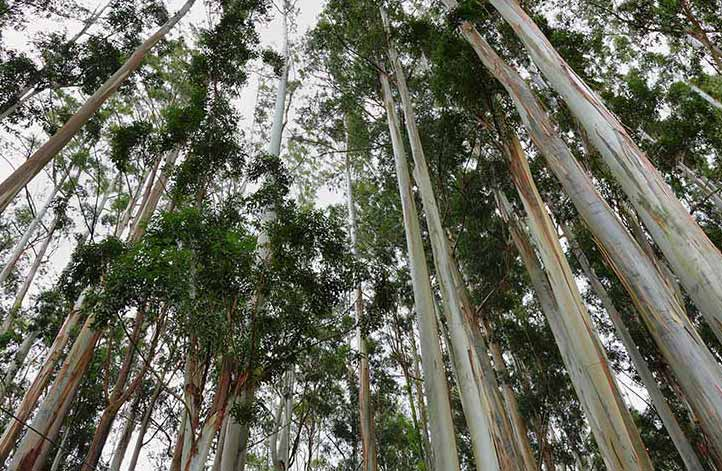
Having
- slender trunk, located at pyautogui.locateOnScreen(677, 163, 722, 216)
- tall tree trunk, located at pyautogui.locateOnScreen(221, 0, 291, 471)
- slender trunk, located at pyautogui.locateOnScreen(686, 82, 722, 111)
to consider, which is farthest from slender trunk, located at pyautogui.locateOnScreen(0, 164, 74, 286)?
slender trunk, located at pyautogui.locateOnScreen(686, 82, 722, 111)

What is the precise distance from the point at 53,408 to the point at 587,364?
555cm

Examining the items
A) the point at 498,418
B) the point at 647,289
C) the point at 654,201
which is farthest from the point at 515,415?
the point at 654,201

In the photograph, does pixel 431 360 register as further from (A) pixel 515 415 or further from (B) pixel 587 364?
(A) pixel 515 415

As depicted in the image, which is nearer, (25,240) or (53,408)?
(53,408)

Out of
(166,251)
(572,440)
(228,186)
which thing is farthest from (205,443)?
(572,440)

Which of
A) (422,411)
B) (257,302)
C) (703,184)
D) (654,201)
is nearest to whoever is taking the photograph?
(654,201)

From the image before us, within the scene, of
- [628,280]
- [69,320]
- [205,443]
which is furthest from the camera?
[69,320]

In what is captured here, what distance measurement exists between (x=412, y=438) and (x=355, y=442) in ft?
6.95

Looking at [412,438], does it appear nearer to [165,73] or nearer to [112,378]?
[112,378]

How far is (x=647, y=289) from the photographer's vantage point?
2.63 m

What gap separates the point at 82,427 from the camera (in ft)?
26.7

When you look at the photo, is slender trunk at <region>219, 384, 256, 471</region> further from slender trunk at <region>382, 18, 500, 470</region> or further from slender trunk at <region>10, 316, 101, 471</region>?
slender trunk at <region>382, 18, 500, 470</region>

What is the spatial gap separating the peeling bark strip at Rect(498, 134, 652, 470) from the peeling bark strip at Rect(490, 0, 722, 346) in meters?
0.93

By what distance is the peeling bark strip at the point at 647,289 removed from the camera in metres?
2.14
